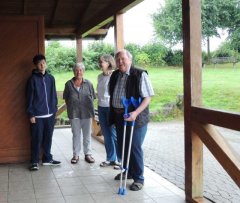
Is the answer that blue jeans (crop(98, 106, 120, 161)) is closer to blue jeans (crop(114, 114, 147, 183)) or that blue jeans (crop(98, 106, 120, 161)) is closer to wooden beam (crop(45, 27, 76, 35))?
blue jeans (crop(114, 114, 147, 183))

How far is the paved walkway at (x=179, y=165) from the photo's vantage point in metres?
4.26

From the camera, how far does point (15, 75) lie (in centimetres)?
555

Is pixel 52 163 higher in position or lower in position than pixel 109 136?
lower

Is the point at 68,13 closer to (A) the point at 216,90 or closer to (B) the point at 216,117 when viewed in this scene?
(A) the point at 216,90

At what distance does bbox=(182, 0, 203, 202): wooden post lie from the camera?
358 centimetres

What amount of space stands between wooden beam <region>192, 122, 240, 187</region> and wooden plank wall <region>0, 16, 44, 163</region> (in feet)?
9.68

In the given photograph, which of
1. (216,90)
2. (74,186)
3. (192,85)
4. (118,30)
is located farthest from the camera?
(216,90)

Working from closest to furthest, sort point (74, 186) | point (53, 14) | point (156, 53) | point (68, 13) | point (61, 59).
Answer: point (74, 186) < point (53, 14) < point (68, 13) < point (156, 53) < point (61, 59)

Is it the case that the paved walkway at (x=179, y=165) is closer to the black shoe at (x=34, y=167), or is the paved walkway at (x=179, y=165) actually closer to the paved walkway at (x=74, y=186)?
the paved walkway at (x=74, y=186)

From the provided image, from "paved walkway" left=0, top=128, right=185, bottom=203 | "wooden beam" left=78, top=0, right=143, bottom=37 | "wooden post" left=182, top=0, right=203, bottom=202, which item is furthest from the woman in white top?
"wooden post" left=182, top=0, right=203, bottom=202

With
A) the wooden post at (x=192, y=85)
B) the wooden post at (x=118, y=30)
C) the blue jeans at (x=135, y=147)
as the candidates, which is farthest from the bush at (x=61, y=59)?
the wooden post at (x=192, y=85)

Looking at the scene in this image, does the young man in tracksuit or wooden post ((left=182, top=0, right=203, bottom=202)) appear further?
the young man in tracksuit

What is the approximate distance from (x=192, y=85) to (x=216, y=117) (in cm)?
52

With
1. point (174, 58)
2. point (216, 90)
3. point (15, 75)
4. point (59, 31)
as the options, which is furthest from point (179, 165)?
point (174, 58)
